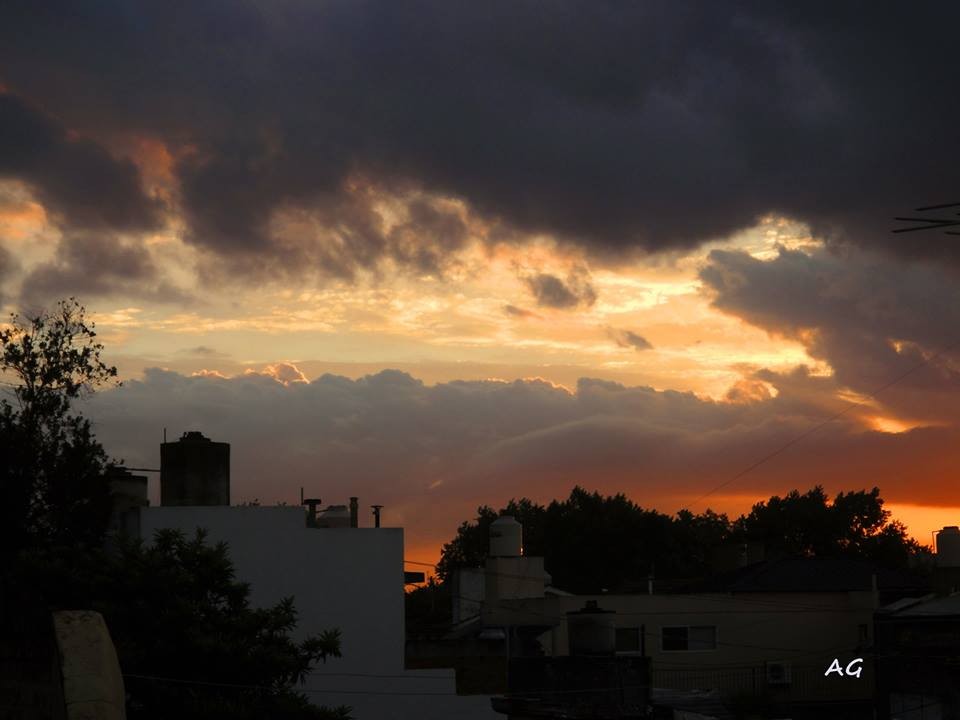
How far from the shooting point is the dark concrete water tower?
43781 mm

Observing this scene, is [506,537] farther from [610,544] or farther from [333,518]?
[610,544]

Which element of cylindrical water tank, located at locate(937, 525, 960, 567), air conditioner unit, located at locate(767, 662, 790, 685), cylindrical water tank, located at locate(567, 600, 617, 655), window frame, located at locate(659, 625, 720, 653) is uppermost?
cylindrical water tank, located at locate(937, 525, 960, 567)

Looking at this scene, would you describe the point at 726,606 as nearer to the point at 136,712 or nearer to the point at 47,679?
the point at 136,712

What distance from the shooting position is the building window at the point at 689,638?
64812 millimetres

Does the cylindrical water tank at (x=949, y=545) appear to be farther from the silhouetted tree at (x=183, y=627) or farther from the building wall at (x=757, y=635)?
the silhouetted tree at (x=183, y=627)

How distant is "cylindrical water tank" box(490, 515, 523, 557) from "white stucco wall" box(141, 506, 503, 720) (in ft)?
48.8

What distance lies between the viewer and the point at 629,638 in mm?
63656

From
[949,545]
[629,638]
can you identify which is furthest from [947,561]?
[629,638]

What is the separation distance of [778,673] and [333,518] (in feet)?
98.3

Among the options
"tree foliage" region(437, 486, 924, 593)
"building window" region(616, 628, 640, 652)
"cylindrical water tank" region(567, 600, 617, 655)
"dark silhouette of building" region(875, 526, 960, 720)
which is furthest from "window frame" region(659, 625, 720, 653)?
"tree foliage" region(437, 486, 924, 593)

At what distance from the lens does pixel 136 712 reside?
31250 millimetres

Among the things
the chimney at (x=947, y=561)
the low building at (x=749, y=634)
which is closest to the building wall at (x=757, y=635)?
the low building at (x=749, y=634)

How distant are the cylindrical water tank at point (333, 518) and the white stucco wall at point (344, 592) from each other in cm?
197

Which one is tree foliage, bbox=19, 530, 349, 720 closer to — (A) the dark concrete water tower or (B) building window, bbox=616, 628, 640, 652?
(A) the dark concrete water tower
